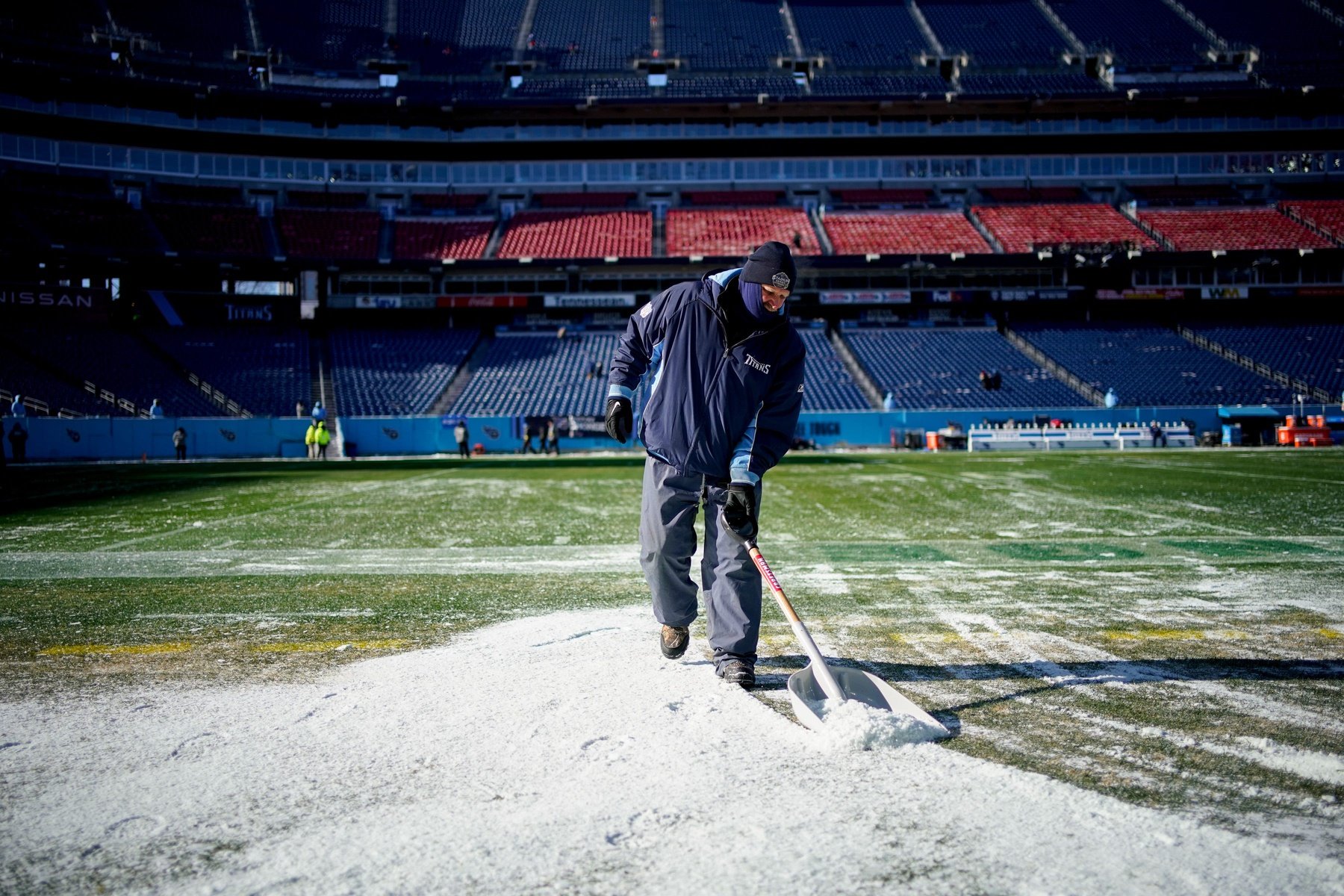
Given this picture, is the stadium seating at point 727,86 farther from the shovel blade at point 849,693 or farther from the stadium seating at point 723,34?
the shovel blade at point 849,693

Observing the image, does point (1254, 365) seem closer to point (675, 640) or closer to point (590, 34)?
point (590, 34)

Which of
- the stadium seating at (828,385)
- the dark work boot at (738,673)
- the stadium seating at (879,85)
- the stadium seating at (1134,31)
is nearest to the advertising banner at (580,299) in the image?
the stadium seating at (828,385)

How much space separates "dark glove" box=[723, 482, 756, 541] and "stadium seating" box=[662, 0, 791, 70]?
53126mm

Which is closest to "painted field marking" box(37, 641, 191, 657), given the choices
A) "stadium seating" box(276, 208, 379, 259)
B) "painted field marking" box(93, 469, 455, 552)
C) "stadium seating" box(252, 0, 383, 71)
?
"painted field marking" box(93, 469, 455, 552)

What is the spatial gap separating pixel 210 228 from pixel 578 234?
18891 mm

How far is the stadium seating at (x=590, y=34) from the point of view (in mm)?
54281

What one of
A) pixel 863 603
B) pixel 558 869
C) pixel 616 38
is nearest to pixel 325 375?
pixel 616 38

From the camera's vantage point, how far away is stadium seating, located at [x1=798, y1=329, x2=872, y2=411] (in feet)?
127

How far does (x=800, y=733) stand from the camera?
2.90 m

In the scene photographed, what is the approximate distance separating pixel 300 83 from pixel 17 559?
165ft

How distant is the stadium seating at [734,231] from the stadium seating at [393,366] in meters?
12.6

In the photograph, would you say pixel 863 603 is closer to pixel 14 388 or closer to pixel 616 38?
pixel 14 388

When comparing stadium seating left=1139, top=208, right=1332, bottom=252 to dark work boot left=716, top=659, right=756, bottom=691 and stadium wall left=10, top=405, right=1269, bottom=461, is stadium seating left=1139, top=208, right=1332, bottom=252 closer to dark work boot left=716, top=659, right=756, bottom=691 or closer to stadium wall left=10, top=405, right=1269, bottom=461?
stadium wall left=10, top=405, right=1269, bottom=461

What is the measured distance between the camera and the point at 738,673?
358 cm
